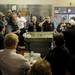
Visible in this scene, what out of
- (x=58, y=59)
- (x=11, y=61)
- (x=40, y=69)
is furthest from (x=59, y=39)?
(x=40, y=69)

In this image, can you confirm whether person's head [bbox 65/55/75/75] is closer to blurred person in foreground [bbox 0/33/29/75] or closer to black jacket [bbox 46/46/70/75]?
blurred person in foreground [bbox 0/33/29/75]

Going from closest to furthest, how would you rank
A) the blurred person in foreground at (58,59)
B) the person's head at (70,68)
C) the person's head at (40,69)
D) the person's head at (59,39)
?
1. the person's head at (70,68)
2. the person's head at (40,69)
3. the blurred person in foreground at (58,59)
4. the person's head at (59,39)

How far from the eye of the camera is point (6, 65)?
385 cm

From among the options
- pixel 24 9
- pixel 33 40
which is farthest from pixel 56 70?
pixel 24 9

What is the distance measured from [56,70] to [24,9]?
379 inches

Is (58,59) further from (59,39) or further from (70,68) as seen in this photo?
(70,68)

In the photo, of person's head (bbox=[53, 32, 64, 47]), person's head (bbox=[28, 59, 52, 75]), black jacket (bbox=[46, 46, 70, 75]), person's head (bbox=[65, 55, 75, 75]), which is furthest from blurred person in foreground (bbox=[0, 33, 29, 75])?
person's head (bbox=[65, 55, 75, 75])

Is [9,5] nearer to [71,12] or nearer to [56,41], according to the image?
[71,12]

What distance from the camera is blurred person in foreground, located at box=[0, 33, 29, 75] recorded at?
3.80 metres

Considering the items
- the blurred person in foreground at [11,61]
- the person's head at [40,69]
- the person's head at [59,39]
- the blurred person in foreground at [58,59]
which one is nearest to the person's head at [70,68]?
the person's head at [40,69]

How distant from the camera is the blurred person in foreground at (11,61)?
380 cm

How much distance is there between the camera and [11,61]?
12.5 feet

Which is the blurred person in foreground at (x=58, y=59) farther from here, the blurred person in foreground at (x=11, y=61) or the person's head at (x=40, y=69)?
the person's head at (x=40, y=69)

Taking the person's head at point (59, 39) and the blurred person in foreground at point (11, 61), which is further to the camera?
the person's head at point (59, 39)
